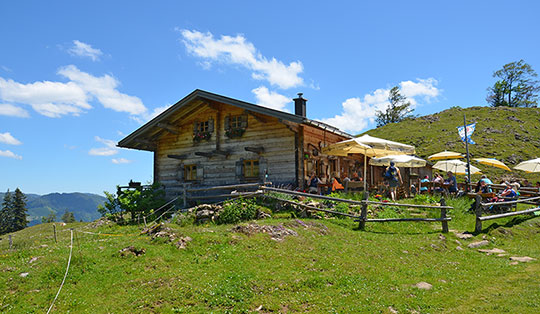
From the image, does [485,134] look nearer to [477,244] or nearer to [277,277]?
[477,244]

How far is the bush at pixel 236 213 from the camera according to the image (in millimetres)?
12992

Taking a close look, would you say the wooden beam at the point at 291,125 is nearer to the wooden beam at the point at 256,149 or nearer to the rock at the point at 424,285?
the wooden beam at the point at 256,149

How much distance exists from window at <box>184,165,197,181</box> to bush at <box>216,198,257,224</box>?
25.0ft

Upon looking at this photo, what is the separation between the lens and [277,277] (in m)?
7.37

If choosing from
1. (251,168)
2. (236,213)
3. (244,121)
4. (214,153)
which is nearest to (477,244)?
(236,213)

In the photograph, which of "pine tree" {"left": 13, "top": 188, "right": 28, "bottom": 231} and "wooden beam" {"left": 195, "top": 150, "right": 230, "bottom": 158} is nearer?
"wooden beam" {"left": 195, "top": 150, "right": 230, "bottom": 158}

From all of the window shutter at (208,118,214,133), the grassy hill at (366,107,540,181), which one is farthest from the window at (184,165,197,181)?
the grassy hill at (366,107,540,181)

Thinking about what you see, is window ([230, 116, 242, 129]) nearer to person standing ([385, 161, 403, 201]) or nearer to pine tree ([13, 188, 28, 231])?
person standing ([385, 161, 403, 201])

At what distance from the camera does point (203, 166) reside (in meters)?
20.0

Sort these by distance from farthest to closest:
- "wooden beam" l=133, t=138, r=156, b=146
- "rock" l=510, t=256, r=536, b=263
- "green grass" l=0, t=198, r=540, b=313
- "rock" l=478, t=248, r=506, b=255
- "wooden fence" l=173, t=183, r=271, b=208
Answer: "wooden beam" l=133, t=138, r=156, b=146 < "wooden fence" l=173, t=183, r=271, b=208 < "rock" l=478, t=248, r=506, b=255 < "rock" l=510, t=256, r=536, b=263 < "green grass" l=0, t=198, r=540, b=313

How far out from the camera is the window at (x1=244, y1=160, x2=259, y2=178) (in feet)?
59.9

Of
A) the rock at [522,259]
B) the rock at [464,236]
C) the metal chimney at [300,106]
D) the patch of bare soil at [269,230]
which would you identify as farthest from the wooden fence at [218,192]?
the rock at [522,259]

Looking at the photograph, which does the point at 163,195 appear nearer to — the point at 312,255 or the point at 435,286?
the point at 312,255

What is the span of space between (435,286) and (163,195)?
1682 cm
